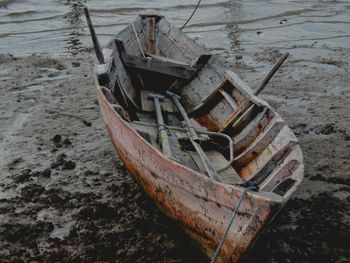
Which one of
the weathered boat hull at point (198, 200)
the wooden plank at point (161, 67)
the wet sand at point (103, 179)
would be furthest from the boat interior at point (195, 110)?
the wet sand at point (103, 179)

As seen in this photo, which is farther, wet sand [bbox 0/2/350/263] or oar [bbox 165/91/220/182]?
oar [bbox 165/91/220/182]

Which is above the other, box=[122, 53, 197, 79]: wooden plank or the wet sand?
box=[122, 53, 197, 79]: wooden plank

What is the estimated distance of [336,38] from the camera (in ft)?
41.0

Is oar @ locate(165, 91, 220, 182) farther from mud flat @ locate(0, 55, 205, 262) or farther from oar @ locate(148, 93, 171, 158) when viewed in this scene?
mud flat @ locate(0, 55, 205, 262)

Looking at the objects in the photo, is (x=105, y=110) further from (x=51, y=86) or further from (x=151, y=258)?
(x=51, y=86)

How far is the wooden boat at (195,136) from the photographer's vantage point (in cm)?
341

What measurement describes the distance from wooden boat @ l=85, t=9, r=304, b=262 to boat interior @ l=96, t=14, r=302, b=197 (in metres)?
0.01

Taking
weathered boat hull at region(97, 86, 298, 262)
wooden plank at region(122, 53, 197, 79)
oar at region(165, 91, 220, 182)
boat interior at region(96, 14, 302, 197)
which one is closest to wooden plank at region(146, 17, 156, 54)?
boat interior at region(96, 14, 302, 197)

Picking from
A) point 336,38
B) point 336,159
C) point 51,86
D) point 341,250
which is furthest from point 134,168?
point 336,38

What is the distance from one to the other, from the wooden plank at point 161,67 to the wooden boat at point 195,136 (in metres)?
0.02

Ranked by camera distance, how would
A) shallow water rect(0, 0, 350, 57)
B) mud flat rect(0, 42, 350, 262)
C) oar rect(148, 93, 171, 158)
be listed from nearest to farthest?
mud flat rect(0, 42, 350, 262) → oar rect(148, 93, 171, 158) → shallow water rect(0, 0, 350, 57)

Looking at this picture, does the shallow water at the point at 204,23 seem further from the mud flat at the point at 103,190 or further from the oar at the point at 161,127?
the oar at the point at 161,127

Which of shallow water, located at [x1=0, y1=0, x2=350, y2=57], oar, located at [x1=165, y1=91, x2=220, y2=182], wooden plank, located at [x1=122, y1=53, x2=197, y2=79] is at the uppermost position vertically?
wooden plank, located at [x1=122, y1=53, x2=197, y2=79]

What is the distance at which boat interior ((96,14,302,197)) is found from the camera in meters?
4.40
